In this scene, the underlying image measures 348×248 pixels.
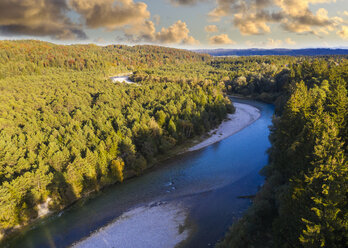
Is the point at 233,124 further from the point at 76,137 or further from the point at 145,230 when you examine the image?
the point at 145,230

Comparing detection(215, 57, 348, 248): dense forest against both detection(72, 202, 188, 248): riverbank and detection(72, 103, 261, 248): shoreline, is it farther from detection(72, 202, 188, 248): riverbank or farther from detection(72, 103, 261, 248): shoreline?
detection(72, 202, 188, 248): riverbank

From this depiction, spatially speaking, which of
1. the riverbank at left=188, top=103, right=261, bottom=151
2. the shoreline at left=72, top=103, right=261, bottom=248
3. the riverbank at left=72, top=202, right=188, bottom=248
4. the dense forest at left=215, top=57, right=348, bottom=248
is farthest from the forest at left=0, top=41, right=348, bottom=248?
the riverbank at left=72, top=202, right=188, bottom=248

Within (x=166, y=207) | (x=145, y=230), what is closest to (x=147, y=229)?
(x=145, y=230)

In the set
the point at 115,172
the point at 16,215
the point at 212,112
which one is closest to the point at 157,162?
the point at 115,172

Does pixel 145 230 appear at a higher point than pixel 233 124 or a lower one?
lower

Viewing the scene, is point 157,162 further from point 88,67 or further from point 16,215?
point 88,67
